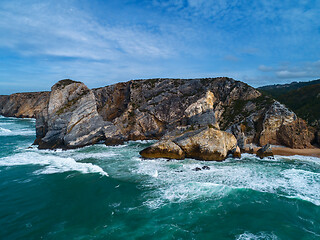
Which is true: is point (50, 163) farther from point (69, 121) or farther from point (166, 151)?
point (166, 151)

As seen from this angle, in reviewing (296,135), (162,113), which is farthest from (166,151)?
(296,135)

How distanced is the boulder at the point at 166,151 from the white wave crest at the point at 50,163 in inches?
336

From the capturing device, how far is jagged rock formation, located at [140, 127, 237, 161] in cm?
2956

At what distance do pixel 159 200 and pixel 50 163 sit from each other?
1978cm

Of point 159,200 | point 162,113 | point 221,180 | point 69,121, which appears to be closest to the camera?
point 159,200

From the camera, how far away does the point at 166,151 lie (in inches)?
1195

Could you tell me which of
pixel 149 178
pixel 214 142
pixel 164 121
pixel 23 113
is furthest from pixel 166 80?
pixel 23 113

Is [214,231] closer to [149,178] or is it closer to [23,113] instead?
[149,178]

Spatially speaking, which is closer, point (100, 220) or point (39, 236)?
point (39, 236)

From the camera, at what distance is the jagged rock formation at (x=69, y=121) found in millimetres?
39156

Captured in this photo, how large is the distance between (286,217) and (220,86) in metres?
41.6

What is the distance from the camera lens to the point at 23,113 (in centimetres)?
10969

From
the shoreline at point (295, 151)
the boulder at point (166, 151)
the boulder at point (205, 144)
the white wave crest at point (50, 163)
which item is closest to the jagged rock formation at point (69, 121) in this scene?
the white wave crest at point (50, 163)

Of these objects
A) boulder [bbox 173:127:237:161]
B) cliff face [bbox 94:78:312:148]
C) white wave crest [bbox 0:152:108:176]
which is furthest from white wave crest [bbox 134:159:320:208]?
cliff face [bbox 94:78:312:148]
